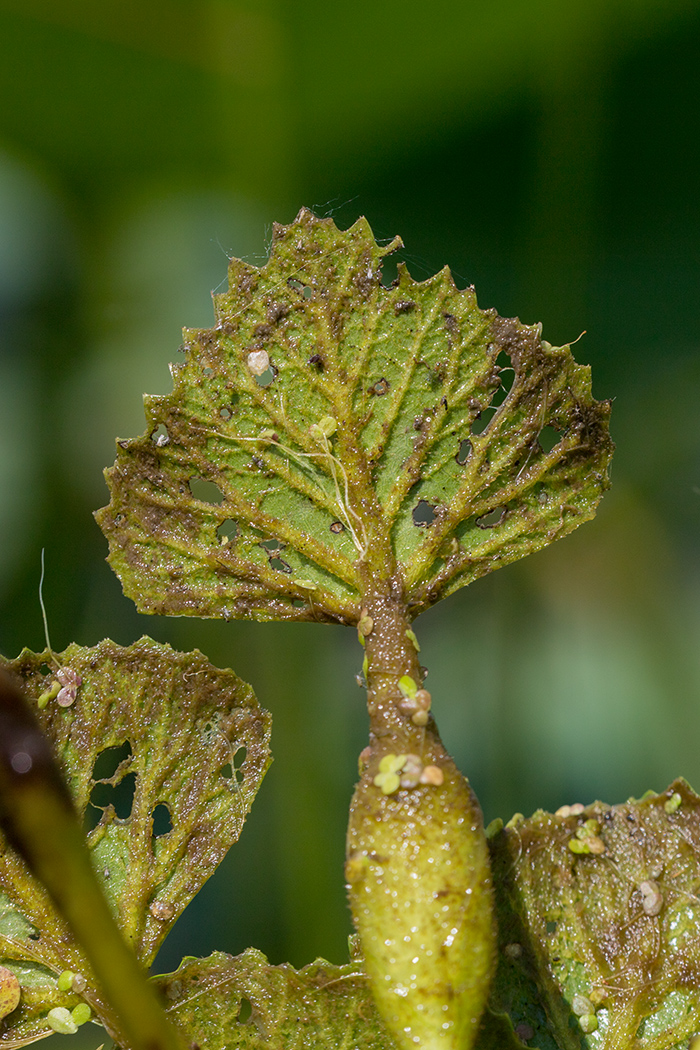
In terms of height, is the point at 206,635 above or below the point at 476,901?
above

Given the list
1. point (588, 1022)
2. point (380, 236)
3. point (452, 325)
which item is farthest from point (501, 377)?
point (380, 236)

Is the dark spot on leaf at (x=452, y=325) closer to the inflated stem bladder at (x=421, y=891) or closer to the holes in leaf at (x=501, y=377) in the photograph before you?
the holes in leaf at (x=501, y=377)

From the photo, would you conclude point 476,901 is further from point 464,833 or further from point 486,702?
point 486,702

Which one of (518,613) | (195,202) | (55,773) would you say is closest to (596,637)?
(518,613)

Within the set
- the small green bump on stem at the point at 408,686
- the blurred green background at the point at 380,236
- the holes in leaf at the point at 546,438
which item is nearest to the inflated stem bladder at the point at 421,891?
the small green bump on stem at the point at 408,686

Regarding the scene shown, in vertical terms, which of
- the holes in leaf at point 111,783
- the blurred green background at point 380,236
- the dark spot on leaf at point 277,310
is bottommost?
the holes in leaf at point 111,783

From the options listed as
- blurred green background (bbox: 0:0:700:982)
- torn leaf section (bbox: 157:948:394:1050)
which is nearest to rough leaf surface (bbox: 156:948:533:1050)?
torn leaf section (bbox: 157:948:394:1050)

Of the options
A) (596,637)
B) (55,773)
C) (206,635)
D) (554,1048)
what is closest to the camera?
(55,773)

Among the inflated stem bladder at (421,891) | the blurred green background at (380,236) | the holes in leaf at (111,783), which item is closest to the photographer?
the inflated stem bladder at (421,891)
